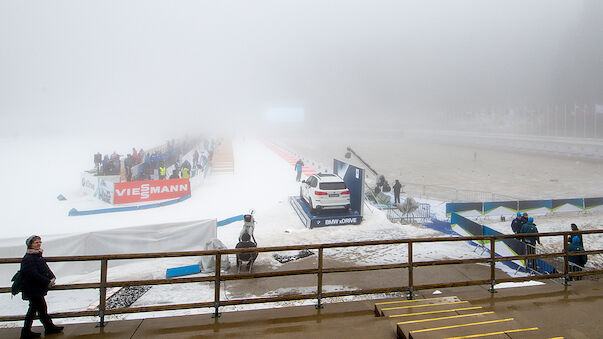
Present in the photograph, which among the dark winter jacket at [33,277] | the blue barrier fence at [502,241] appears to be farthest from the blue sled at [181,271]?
the blue barrier fence at [502,241]

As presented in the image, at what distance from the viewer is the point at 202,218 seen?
55.0ft

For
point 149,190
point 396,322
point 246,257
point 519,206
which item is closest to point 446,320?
point 396,322

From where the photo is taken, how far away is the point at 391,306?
533 centimetres

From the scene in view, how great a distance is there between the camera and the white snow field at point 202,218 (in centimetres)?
816

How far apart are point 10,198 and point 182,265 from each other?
16442mm

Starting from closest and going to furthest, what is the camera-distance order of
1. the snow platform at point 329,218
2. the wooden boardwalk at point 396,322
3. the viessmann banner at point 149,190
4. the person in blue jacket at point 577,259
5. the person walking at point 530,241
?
the wooden boardwalk at point 396,322, the person in blue jacket at point 577,259, the person walking at point 530,241, the snow platform at point 329,218, the viessmann banner at point 149,190

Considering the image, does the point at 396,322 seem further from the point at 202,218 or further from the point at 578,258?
the point at 202,218

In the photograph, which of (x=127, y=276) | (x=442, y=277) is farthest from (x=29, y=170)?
(x=442, y=277)

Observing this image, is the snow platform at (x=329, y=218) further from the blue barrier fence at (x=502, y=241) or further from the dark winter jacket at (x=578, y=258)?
the dark winter jacket at (x=578, y=258)

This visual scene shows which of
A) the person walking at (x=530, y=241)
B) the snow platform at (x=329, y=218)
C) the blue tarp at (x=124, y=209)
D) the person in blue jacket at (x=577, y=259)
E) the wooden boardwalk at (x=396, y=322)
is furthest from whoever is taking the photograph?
the blue tarp at (x=124, y=209)

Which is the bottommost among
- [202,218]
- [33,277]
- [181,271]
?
[181,271]

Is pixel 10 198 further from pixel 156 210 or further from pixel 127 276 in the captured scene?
pixel 127 276

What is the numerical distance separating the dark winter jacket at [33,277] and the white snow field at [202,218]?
7.04 ft

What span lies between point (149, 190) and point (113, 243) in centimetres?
1026
